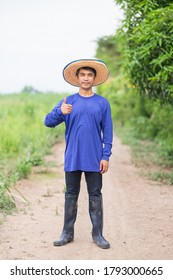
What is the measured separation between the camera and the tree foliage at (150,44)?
8.82 metres

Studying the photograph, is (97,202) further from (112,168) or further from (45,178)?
(112,168)

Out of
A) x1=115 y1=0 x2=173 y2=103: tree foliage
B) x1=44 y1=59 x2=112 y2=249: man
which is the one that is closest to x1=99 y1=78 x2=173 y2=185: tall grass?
x1=115 y1=0 x2=173 y2=103: tree foliage

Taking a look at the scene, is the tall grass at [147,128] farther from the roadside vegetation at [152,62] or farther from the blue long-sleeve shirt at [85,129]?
the blue long-sleeve shirt at [85,129]

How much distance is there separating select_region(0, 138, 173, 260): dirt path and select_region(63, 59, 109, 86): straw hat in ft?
5.79

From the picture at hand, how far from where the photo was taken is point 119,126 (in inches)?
922

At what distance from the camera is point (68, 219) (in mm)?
5957

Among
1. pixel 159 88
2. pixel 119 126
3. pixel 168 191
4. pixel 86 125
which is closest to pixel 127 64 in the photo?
pixel 159 88

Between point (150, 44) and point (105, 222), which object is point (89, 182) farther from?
point (150, 44)

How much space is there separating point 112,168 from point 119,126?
38.4ft

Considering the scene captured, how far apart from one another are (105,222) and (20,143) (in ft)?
23.7

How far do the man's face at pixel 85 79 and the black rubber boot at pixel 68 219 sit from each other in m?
1.19

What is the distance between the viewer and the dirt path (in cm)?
564

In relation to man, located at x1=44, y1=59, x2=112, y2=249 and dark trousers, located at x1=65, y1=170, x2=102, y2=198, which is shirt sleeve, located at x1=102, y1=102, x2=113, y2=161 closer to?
man, located at x1=44, y1=59, x2=112, y2=249

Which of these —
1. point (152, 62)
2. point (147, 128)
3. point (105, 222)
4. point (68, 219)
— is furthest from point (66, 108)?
point (147, 128)
